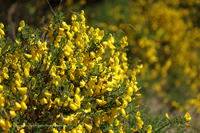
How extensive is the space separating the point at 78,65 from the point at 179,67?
523cm

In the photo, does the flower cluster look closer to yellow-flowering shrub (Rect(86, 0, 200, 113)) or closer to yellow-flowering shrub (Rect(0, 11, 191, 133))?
yellow-flowering shrub (Rect(0, 11, 191, 133))

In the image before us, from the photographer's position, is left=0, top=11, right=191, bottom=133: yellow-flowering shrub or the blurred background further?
the blurred background

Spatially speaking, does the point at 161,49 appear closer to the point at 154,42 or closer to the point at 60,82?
the point at 154,42

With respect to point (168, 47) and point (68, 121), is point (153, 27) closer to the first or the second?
point (168, 47)

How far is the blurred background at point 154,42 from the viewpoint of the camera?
4934mm

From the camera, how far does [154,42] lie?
19.3 ft

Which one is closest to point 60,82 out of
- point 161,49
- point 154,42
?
point 154,42

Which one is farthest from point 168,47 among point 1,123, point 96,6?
point 1,123

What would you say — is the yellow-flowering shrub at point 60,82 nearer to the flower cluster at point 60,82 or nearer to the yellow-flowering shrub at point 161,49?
the flower cluster at point 60,82

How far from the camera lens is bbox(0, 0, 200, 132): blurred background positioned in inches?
194

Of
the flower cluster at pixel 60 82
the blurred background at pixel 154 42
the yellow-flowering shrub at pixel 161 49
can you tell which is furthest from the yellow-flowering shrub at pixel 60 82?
the yellow-flowering shrub at pixel 161 49

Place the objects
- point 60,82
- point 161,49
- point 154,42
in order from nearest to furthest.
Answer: point 60,82 → point 154,42 → point 161,49

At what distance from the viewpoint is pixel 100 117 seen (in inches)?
59.0

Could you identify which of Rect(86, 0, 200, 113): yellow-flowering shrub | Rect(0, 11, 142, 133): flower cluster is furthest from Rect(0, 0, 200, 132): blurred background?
Rect(0, 11, 142, 133): flower cluster
